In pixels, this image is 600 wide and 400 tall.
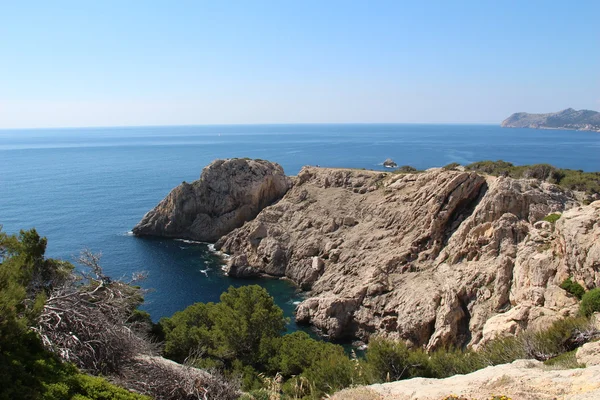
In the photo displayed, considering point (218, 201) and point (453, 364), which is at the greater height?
point (218, 201)

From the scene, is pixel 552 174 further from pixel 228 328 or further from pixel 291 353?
pixel 228 328

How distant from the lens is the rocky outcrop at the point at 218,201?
236ft

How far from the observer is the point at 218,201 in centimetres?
7325

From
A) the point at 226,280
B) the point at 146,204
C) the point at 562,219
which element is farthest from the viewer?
the point at 146,204

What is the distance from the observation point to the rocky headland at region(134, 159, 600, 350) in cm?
3172

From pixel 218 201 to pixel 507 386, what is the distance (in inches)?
2511

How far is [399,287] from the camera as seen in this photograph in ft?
144

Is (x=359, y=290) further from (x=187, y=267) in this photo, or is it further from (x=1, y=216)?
(x=1, y=216)

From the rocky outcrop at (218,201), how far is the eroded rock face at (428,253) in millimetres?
6555

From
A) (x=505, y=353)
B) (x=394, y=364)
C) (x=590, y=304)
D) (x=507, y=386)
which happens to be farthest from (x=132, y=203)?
(x=507, y=386)

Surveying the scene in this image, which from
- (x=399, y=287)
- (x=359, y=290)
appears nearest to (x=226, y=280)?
(x=359, y=290)

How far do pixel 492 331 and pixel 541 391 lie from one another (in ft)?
58.4

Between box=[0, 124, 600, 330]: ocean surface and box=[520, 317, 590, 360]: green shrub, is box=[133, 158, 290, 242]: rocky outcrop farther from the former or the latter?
box=[520, 317, 590, 360]: green shrub

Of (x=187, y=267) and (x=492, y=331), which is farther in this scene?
(x=187, y=267)
